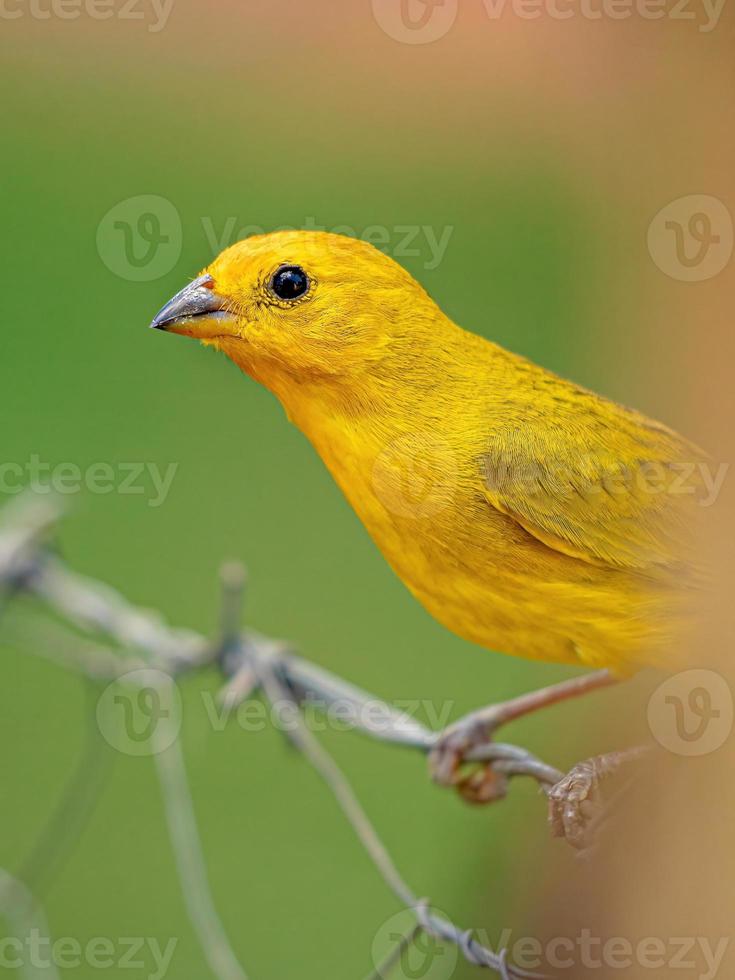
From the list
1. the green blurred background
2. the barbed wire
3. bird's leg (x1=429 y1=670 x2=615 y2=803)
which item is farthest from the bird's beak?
bird's leg (x1=429 y1=670 x2=615 y2=803)

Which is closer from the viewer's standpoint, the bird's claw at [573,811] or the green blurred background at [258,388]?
the bird's claw at [573,811]

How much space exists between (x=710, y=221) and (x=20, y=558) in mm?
1813

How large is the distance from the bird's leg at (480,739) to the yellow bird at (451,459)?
29 centimetres

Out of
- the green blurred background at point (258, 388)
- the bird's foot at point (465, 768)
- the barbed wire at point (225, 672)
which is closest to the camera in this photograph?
the barbed wire at point (225, 672)

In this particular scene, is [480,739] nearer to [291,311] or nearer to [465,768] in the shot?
[465,768]

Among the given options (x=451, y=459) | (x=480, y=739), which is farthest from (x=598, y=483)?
(x=480, y=739)

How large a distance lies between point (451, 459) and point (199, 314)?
1.44 feet

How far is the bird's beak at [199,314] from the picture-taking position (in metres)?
1.96

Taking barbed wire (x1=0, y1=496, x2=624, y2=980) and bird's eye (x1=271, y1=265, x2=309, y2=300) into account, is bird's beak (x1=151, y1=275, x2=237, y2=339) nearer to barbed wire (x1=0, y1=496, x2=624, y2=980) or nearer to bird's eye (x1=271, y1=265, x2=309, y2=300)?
bird's eye (x1=271, y1=265, x2=309, y2=300)

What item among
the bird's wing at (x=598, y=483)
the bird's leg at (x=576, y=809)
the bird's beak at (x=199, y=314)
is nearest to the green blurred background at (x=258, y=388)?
the bird's beak at (x=199, y=314)

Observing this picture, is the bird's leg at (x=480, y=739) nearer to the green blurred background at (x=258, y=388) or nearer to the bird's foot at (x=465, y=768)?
the bird's foot at (x=465, y=768)

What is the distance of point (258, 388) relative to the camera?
4.27 meters

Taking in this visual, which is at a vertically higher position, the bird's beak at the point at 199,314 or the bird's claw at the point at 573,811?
the bird's beak at the point at 199,314

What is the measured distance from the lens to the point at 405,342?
80.4 inches
